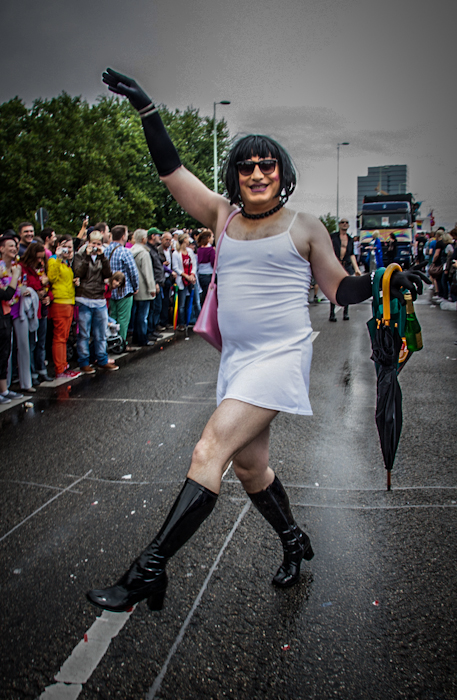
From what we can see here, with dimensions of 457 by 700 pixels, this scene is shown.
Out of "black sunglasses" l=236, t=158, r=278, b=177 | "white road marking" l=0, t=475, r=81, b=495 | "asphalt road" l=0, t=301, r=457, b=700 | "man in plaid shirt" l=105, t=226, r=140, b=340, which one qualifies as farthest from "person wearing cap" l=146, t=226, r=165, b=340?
"black sunglasses" l=236, t=158, r=278, b=177

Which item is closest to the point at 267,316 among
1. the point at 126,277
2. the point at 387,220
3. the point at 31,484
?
the point at 31,484

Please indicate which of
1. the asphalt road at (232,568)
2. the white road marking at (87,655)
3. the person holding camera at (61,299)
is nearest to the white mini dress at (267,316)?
the asphalt road at (232,568)

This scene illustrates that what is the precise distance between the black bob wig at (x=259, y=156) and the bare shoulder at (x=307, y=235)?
173 mm

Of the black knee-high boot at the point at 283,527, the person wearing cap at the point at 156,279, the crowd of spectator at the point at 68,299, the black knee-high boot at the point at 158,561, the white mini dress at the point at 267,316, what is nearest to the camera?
the black knee-high boot at the point at 158,561

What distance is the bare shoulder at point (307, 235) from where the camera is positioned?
2.44 m

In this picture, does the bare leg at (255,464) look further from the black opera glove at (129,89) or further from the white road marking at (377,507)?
the black opera glove at (129,89)

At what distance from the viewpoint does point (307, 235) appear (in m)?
2.45

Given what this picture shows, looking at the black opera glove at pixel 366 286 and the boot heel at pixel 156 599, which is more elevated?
the black opera glove at pixel 366 286

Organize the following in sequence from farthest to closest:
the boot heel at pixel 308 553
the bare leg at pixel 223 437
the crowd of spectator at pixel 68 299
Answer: the crowd of spectator at pixel 68 299 < the boot heel at pixel 308 553 < the bare leg at pixel 223 437

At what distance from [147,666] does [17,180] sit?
34870mm

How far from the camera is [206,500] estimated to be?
2133 millimetres

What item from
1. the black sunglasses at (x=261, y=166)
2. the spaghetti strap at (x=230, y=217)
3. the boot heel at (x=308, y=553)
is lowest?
the boot heel at (x=308, y=553)

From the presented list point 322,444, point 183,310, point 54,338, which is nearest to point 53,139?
point 183,310

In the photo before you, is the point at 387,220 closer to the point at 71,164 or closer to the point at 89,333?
the point at 71,164
